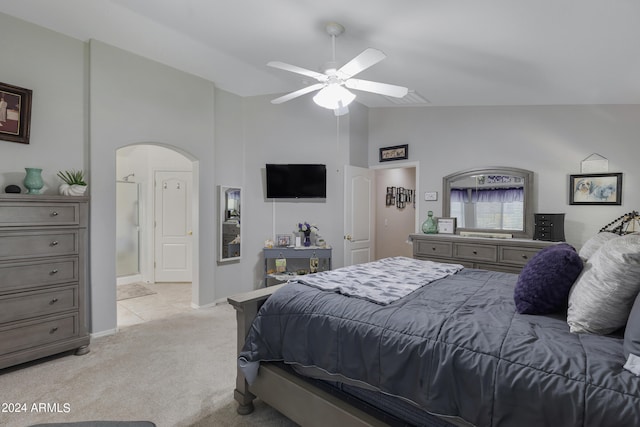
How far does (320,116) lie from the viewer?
495cm

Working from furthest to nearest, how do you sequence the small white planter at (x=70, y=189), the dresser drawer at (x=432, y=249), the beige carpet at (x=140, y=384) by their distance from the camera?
Result: the dresser drawer at (x=432, y=249) < the small white planter at (x=70, y=189) < the beige carpet at (x=140, y=384)

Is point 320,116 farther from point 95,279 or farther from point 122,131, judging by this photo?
point 95,279

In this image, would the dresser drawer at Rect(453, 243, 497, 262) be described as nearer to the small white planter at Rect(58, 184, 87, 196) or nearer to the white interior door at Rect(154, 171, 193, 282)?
the small white planter at Rect(58, 184, 87, 196)

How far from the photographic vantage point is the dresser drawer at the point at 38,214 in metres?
2.44

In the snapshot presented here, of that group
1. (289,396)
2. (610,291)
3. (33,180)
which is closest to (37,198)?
(33,180)

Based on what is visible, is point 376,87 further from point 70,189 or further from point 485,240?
point 70,189

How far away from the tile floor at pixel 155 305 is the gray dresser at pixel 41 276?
90cm

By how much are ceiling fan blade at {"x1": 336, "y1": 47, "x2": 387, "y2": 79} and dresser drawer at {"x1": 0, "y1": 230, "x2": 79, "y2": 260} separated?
2.62m

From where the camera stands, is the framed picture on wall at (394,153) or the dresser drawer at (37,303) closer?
the dresser drawer at (37,303)

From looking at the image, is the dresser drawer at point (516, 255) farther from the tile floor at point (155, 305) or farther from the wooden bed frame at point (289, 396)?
the tile floor at point (155, 305)

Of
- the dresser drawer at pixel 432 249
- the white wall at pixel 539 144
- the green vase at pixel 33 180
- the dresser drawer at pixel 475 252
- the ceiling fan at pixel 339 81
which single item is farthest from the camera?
the dresser drawer at pixel 432 249

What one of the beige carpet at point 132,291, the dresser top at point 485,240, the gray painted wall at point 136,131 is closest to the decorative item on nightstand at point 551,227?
the dresser top at point 485,240

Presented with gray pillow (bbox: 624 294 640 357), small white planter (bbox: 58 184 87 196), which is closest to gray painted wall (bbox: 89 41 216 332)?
small white planter (bbox: 58 184 87 196)

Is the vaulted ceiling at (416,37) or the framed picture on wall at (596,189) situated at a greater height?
the vaulted ceiling at (416,37)
